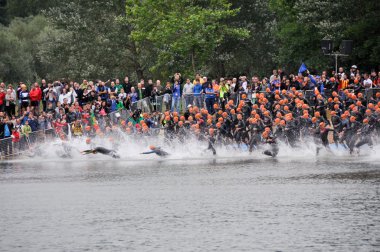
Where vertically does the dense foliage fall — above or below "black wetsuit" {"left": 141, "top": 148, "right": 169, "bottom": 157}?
above

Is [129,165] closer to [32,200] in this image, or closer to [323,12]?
[32,200]

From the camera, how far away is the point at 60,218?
34.6 m

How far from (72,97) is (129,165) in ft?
17.8

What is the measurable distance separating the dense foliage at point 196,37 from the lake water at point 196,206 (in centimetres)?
1783

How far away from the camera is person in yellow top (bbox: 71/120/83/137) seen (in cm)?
5031

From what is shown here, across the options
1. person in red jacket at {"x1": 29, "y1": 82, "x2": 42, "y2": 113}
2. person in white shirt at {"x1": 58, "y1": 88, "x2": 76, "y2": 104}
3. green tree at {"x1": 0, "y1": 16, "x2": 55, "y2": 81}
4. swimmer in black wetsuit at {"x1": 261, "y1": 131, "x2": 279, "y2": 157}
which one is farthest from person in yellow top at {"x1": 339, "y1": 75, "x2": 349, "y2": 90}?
green tree at {"x1": 0, "y1": 16, "x2": 55, "y2": 81}

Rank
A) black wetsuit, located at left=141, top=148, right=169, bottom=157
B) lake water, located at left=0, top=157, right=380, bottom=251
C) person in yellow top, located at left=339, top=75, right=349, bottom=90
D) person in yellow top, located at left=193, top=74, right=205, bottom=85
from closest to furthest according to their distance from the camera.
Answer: lake water, located at left=0, top=157, right=380, bottom=251 → black wetsuit, located at left=141, top=148, right=169, bottom=157 → person in yellow top, located at left=339, top=75, right=349, bottom=90 → person in yellow top, located at left=193, top=74, right=205, bottom=85

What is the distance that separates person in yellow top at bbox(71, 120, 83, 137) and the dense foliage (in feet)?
54.3

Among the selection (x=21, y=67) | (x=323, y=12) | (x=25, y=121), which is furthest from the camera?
(x=21, y=67)

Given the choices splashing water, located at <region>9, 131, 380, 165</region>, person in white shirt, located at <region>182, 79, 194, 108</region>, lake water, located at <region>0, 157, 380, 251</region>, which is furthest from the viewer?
person in white shirt, located at <region>182, 79, 194, 108</region>

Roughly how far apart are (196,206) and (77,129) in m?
16.0

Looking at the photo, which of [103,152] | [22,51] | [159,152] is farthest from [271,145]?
[22,51]

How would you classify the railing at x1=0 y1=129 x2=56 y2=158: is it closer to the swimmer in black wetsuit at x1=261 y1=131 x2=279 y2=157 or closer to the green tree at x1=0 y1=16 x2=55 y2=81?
the swimmer in black wetsuit at x1=261 y1=131 x2=279 y2=157

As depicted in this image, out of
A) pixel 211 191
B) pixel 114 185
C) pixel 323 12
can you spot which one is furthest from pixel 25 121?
pixel 323 12
